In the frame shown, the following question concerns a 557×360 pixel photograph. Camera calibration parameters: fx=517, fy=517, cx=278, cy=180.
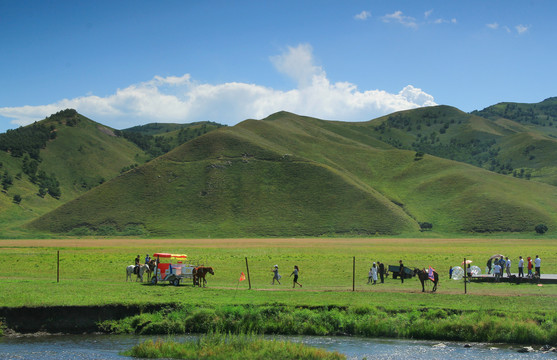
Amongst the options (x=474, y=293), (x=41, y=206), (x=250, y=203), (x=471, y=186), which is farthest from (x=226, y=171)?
(x=474, y=293)

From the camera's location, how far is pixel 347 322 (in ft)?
91.9

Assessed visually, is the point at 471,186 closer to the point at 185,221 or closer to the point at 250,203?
the point at 250,203

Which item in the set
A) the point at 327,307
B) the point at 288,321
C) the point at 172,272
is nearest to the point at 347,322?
the point at 327,307

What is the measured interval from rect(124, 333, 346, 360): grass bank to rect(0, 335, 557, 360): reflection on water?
1.47m

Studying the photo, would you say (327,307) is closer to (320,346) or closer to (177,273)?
(320,346)

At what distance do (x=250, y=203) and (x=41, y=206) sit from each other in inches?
3173

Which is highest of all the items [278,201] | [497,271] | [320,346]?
[278,201]

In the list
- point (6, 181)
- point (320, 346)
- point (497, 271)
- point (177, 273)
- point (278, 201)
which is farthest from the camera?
point (6, 181)

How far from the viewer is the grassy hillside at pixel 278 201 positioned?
14525 cm

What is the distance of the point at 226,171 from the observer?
181 meters

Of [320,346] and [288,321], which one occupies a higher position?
[288,321]

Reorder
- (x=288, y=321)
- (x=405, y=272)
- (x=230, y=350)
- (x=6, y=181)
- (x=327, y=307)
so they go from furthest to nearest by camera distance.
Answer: (x=6, y=181) < (x=405, y=272) < (x=327, y=307) < (x=288, y=321) < (x=230, y=350)

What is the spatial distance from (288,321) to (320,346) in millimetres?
3470

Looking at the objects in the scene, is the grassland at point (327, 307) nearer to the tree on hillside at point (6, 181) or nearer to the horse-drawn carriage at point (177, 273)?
the horse-drawn carriage at point (177, 273)
